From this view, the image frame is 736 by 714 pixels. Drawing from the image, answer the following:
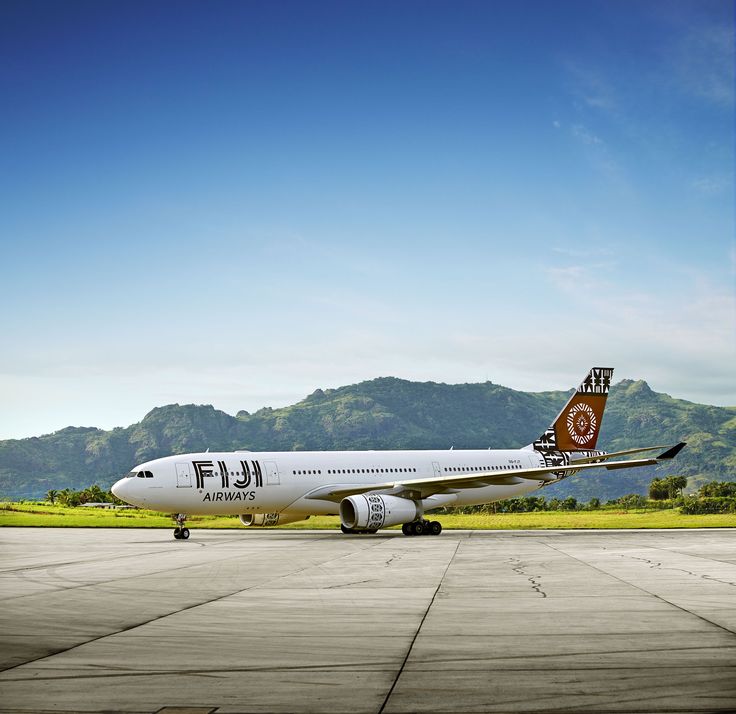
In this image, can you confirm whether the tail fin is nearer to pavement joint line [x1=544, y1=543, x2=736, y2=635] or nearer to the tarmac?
pavement joint line [x1=544, y1=543, x2=736, y2=635]

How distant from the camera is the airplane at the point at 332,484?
3575 cm

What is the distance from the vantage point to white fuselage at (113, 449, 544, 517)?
35562mm

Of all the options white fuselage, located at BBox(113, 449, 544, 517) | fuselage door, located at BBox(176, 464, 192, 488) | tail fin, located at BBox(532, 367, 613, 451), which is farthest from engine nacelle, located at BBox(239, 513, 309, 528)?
tail fin, located at BBox(532, 367, 613, 451)

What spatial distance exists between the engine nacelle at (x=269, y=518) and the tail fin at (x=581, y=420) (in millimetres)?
15684

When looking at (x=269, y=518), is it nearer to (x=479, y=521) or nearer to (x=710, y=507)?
(x=479, y=521)

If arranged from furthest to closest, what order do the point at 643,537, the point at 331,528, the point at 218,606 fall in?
→ 1. the point at 331,528
2. the point at 643,537
3. the point at 218,606

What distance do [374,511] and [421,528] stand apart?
350 cm

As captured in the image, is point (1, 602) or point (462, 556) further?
point (462, 556)

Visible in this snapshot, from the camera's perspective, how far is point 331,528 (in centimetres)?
4675

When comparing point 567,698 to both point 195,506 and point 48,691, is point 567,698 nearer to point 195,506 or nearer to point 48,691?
point 48,691

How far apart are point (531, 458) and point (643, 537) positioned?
43.8 feet

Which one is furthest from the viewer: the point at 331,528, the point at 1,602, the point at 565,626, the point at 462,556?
the point at 331,528

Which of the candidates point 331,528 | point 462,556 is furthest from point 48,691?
point 331,528

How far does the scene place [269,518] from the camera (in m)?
41.1
